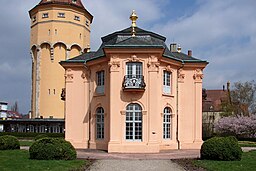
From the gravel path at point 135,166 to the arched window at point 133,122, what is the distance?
6.65m

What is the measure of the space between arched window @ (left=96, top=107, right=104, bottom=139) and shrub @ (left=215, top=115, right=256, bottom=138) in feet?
83.7

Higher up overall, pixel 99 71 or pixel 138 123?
pixel 99 71

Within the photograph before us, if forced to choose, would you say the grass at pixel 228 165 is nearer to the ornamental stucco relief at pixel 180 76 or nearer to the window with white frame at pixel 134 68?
the window with white frame at pixel 134 68

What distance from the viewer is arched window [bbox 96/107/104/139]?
2673 centimetres

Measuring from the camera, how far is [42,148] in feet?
56.5

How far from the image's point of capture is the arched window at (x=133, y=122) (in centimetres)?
2447

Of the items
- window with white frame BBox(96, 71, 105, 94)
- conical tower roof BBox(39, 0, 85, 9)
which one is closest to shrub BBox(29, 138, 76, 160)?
window with white frame BBox(96, 71, 105, 94)

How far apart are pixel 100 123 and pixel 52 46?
27.6m

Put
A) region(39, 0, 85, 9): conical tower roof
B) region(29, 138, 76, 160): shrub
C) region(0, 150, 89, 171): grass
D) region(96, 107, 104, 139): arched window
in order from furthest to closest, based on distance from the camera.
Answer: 1. region(39, 0, 85, 9): conical tower roof
2. region(96, 107, 104, 139): arched window
3. region(29, 138, 76, 160): shrub
4. region(0, 150, 89, 171): grass

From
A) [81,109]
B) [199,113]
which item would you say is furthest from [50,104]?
[199,113]

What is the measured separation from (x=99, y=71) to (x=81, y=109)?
3.39 m

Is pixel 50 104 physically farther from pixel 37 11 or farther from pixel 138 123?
pixel 138 123

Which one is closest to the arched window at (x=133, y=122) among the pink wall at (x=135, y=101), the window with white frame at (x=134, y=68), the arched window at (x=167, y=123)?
the pink wall at (x=135, y=101)

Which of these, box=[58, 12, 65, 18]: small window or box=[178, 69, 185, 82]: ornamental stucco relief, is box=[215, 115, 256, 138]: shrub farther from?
box=[58, 12, 65, 18]: small window
